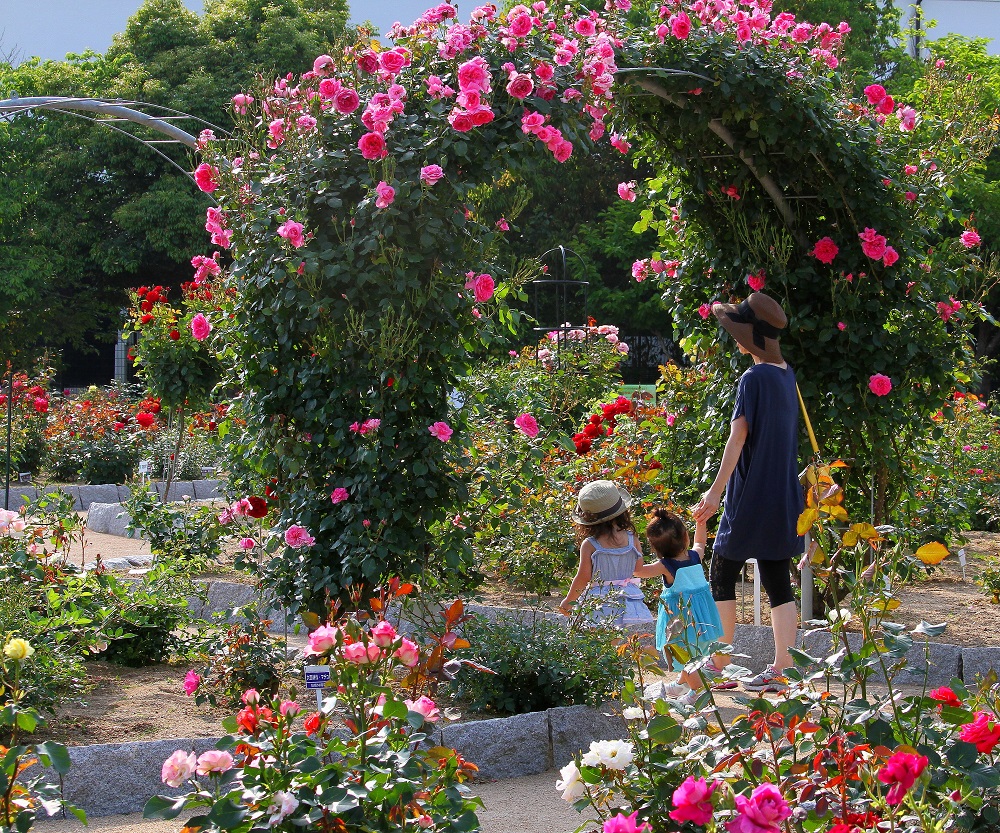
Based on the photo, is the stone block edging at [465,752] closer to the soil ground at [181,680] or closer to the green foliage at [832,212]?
the soil ground at [181,680]

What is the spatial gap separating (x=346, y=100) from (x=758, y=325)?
1.94m

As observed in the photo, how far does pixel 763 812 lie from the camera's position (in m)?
A: 1.85

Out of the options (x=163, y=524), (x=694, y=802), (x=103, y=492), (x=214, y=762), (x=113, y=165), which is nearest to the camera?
(x=694, y=802)

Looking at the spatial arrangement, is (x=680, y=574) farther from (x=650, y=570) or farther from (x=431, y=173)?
(x=431, y=173)

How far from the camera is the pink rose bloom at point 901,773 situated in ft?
5.90

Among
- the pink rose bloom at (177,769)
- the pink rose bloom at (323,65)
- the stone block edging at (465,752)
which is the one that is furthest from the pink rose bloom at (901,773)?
the pink rose bloom at (323,65)

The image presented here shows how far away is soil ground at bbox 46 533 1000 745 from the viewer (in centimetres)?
397

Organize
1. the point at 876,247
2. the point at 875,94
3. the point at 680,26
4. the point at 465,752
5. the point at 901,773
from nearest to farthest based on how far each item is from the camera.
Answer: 1. the point at 901,773
2. the point at 465,752
3. the point at 680,26
4. the point at 876,247
5. the point at 875,94

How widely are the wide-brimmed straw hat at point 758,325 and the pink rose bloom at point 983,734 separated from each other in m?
2.74

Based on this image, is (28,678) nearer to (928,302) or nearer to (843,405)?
(843,405)

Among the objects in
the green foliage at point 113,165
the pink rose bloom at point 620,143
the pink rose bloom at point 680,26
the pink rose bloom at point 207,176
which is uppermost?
the green foliage at point 113,165

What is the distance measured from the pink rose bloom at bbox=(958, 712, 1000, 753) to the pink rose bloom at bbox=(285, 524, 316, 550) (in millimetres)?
3081

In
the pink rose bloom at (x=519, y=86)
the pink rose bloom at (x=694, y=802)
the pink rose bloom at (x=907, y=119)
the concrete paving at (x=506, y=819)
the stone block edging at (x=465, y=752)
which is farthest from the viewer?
the pink rose bloom at (x=907, y=119)

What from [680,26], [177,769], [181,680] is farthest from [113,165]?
[177,769]
